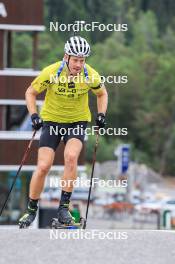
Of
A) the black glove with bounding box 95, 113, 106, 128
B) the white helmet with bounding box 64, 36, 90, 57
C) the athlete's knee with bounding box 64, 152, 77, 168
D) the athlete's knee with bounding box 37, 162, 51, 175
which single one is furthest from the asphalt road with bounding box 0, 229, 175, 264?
the black glove with bounding box 95, 113, 106, 128

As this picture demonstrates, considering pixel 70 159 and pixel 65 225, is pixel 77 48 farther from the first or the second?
pixel 65 225

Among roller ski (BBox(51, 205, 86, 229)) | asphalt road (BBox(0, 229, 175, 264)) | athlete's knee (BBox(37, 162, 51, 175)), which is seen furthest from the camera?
athlete's knee (BBox(37, 162, 51, 175))

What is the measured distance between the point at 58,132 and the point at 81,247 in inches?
145

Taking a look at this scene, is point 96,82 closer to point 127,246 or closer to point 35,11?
point 127,246

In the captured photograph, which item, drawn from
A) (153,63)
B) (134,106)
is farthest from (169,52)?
(134,106)

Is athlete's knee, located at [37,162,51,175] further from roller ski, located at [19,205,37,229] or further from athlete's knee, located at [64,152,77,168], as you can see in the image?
roller ski, located at [19,205,37,229]

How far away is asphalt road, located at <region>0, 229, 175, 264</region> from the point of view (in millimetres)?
12641

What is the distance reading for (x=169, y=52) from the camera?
188m

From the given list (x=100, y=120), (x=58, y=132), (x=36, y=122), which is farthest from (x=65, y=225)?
(x=100, y=120)

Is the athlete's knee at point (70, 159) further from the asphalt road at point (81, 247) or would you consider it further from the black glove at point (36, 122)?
the asphalt road at point (81, 247)

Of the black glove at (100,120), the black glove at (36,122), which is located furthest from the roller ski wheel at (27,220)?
the black glove at (100,120)

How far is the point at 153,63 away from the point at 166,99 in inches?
508

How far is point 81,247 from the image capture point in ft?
43.3

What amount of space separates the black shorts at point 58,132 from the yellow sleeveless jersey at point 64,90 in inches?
2.5
